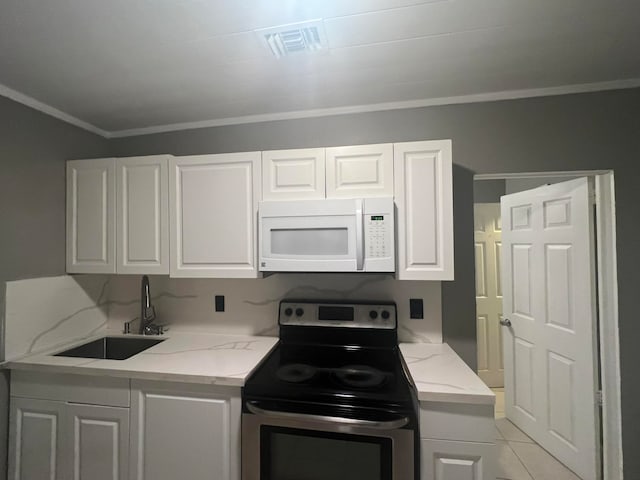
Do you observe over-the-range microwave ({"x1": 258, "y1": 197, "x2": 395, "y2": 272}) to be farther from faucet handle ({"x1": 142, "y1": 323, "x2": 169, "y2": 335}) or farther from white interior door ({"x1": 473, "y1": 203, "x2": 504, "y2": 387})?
white interior door ({"x1": 473, "y1": 203, "x2": 504, "y2": 387})

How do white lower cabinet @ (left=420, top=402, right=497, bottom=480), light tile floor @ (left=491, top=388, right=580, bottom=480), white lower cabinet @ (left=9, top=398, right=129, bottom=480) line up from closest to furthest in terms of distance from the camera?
white lower cabinet @ (left=420, top=402, right=497, bottom=480) < white lower cabinet @ (left=9, top=398, right=129, bottom=480) < light tile floor @ (left=491, top=388, right=580, bottom=480)

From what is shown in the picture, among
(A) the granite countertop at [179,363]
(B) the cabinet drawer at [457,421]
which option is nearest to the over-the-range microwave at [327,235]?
(A) the granite countertop at [179,363]

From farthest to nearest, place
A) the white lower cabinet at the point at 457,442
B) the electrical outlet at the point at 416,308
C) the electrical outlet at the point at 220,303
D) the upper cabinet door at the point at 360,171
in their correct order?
the electrical outlet at the point at 220,303 < the electrical outlet at the point at 416,308 < the upper cabinet door at the point at 360,171 < the white lower cabinet at the point at 457,442

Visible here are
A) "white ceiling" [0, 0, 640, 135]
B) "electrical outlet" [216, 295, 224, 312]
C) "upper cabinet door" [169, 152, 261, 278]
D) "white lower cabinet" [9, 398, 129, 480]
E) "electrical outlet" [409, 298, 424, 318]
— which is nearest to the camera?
"white ceiling" [0, 0, 640, 135]

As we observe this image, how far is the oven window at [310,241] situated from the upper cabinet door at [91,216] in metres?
1.07

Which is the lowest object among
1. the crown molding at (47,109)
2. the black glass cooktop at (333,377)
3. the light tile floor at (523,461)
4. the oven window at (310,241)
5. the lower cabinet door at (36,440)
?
the light tile floor at (523,461)

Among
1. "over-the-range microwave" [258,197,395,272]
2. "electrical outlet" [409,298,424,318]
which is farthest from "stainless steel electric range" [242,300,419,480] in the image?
"over-the-range microwave" [258,197,395,272]

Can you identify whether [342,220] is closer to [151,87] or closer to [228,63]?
[228,63]

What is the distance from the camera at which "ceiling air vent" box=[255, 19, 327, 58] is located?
1.18 metres

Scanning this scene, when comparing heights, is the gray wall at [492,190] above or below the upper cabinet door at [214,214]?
above

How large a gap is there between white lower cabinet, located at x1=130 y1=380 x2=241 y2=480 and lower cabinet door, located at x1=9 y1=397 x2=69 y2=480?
1.38 ft

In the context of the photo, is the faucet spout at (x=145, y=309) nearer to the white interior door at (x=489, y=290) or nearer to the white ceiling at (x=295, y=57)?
the white ceiling at (x=295, y=57)

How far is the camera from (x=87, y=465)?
148cm

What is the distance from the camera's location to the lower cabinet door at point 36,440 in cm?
151
